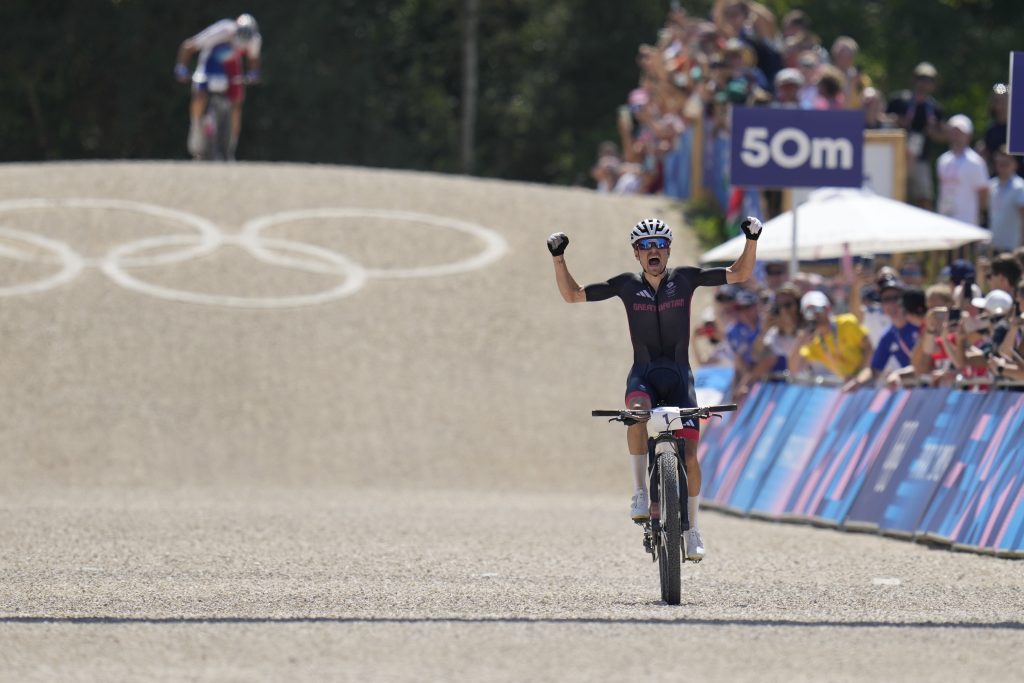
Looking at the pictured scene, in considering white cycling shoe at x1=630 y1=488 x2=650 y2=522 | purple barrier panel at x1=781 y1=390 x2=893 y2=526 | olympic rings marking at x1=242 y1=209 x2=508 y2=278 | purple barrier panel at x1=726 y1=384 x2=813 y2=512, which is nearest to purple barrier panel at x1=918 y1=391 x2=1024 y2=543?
purple barrier panel at x1=781 y1=390 x2=893 y2=526

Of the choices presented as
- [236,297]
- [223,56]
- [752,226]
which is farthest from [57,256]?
[752,226]

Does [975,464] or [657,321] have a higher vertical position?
[657,321]

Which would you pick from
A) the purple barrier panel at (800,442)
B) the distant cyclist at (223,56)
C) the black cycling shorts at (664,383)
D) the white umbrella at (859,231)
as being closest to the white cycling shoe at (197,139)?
the distant cyclist at (223,56)

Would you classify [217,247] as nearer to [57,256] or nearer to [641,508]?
[57,256]

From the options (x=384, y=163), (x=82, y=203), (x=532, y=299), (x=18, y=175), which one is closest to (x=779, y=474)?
(x=532, y=299)

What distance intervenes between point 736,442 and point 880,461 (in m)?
3.19

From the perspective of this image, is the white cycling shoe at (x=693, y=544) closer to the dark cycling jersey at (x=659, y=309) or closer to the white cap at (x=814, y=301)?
the dark cycling jersey at (x=659, y=309)

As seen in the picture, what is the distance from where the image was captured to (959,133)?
20531mm

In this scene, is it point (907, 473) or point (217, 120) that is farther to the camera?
point (217, 120)

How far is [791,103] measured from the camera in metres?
22.7

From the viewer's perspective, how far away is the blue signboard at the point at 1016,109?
11.7m

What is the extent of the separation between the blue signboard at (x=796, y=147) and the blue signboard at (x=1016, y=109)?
721 centimetres

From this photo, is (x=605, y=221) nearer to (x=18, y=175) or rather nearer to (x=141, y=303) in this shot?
(x=141, y=303)

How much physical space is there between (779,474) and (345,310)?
10.1 m
